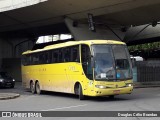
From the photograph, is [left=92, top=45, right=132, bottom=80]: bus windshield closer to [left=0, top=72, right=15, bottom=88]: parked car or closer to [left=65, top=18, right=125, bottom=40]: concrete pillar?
[left=0, top=72, right=15, bottom=88]: parked car

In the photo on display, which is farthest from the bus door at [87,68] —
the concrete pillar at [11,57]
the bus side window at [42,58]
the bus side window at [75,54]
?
the concrete pillar at [11,57]

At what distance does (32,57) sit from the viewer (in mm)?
27359

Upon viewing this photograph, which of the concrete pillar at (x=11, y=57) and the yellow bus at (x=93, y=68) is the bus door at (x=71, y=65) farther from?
the concrete pillar at (x=11, y=57)

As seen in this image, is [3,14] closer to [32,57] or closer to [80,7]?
[80,7]

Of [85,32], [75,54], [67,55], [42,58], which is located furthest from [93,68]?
[85,32]

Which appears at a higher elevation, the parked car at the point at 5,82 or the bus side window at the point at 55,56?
the bus side window at the point at 55,56

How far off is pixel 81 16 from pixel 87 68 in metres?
20.7

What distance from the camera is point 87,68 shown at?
19250 mm

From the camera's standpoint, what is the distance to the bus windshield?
61.1 ft

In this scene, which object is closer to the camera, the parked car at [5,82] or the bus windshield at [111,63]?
the bus windshield at [111,63]

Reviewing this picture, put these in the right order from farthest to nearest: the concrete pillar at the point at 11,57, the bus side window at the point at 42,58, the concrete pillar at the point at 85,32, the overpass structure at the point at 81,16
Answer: the concrete pillar at the point at 11,57 < the concrete pillar at the point at 85,32 < the overpass structure at the point at 81,16 < the bus side window at the point at 42,58

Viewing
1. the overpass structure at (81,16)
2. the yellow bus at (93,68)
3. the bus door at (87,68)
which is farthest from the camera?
the overpass structure at (81,16)

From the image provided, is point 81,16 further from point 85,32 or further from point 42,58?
point 42,58

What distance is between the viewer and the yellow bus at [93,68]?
731 inches
